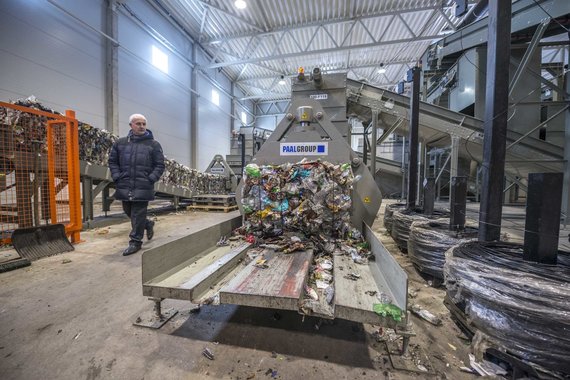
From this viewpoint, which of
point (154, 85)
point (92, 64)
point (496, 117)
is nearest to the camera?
point (496, 117)

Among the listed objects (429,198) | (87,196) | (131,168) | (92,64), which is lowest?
(87,196)

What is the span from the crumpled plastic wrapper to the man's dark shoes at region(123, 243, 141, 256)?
6.09 feet

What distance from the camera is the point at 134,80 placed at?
730 cm

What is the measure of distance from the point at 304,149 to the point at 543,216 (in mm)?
1866

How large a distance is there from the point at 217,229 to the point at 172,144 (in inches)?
320

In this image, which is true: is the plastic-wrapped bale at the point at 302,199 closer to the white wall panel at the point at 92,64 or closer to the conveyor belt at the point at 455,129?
the conveyor belt at the point at 455,129

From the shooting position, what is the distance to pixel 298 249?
200 cm

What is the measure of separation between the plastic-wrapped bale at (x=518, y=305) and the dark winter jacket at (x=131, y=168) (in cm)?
303

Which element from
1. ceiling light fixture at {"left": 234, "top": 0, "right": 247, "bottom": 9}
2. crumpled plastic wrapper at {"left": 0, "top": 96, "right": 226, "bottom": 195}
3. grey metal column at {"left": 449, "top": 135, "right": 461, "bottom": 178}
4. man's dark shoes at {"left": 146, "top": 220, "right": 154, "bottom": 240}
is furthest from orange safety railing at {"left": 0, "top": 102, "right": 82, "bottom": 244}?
grey metal column at {"left": 449, "top": 135, "right": 461, "bottom": 178}

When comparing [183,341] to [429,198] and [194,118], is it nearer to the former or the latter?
[429,198]

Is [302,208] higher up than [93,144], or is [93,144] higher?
[93,144]

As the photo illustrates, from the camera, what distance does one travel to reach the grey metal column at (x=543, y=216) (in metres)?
1.27

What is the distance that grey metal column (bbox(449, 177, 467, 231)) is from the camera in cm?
221

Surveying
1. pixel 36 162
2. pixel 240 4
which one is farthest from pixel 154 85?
pixel 36 162
